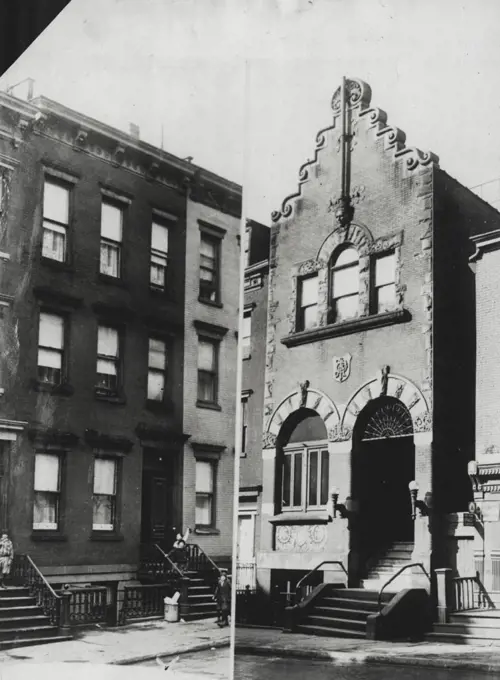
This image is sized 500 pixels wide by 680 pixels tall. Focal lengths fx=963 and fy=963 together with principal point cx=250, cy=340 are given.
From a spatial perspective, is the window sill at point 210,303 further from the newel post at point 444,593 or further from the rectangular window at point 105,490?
the newel post at point 444,593

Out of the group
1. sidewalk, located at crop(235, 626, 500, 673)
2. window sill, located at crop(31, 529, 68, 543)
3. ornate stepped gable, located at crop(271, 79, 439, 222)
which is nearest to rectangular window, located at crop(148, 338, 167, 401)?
window sill, located at crop(31, 529, 68, 543)

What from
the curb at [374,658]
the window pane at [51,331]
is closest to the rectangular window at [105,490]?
the window pane at [51,331]

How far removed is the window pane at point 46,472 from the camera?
735cm

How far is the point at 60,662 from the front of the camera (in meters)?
7.23

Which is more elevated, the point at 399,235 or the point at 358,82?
the point at 358,82

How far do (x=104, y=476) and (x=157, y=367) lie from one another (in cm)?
94

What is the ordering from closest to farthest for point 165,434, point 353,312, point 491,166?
1. point 491,166
2. point 353,312
3. point 165,434

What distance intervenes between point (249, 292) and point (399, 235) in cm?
132

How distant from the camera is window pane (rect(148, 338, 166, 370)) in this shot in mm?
7566

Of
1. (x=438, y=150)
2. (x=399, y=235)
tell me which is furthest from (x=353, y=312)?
(x=438, y=150)

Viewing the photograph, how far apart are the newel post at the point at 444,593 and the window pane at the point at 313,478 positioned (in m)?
1.06

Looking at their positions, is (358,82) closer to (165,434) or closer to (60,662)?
(165,434)

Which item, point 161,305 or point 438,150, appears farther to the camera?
point 161,305

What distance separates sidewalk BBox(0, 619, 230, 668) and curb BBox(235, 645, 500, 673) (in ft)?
0.95
